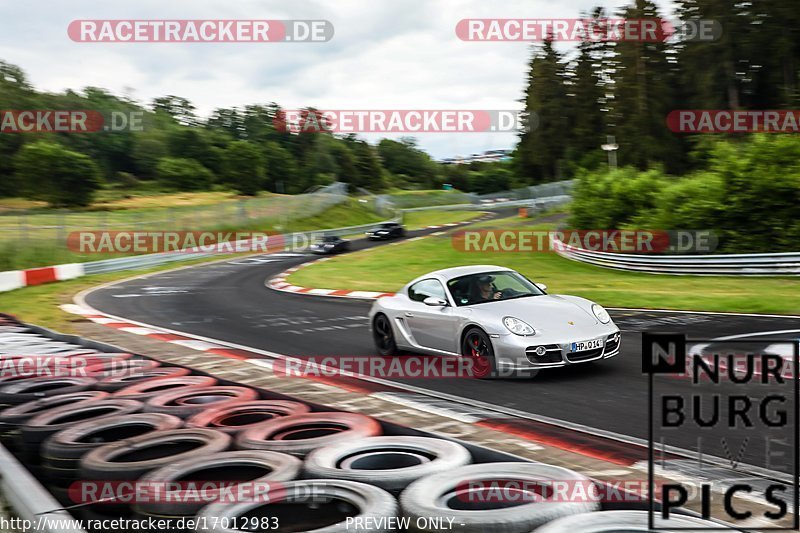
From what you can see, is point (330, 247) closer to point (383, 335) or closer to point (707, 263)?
point (707, 263)

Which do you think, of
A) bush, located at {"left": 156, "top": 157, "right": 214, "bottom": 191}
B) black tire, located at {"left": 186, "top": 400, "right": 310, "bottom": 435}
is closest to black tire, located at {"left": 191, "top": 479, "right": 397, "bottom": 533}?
black tire, located at {"left": 186, "top": 400, "right": 310, "bottom": 435}

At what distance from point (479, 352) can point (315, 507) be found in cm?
484

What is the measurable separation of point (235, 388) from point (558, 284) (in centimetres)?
1622

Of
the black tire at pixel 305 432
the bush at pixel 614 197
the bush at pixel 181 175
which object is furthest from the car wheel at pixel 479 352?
the bush at pixel 181 175

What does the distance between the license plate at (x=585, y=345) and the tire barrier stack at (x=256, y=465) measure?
10.5 feet

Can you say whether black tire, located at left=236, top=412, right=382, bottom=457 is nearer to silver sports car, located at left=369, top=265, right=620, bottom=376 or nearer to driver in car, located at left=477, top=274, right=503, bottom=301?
silver sports car, located at left=369, top=265, right=620, bottom=376

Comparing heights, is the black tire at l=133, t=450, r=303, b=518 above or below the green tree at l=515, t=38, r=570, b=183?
below

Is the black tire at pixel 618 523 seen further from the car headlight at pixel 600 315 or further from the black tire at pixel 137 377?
the car headlight at pixel 600 315

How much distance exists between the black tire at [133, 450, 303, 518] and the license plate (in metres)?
4.24

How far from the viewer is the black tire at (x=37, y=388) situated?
6.54 m

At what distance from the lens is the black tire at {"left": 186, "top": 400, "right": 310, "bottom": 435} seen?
221 inches

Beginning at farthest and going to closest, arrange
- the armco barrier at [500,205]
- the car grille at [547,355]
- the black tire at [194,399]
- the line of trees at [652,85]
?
the armco barrier at [500,205] < the line of trees at [652,85] < the car grille at [547,355] < the black tire at [194,399]

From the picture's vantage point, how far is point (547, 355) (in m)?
7.91

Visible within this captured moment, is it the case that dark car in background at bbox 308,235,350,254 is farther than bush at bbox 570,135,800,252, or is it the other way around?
dark car in background at bbox 308,235,350,254
